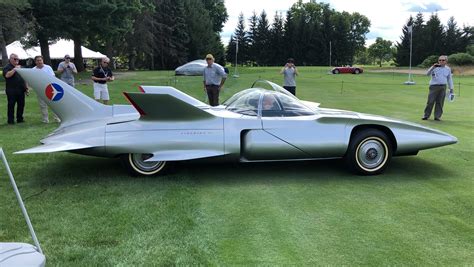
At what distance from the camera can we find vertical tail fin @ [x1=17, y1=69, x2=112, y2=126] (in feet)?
22.4

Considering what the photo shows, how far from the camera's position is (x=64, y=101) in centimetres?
687

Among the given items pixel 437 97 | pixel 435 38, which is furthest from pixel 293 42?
pixel 437 97

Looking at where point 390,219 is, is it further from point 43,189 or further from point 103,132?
point 43,189

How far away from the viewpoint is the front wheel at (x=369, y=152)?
6.29 m

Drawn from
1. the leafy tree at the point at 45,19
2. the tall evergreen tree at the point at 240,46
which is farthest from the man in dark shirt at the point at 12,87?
the tall evergreen tree at the point at 240,46

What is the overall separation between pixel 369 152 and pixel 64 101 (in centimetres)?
472

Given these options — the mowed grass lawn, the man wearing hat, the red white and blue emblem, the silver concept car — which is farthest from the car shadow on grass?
the man wearing hat

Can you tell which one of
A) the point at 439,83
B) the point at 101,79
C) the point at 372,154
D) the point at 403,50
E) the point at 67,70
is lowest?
the point at 372,154

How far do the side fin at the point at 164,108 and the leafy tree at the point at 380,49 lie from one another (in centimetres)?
11812

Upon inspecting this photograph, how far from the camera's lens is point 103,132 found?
6.00 metres

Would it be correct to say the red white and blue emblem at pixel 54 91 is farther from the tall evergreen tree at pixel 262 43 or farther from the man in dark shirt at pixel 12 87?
the tall evergreen tree at pixel 262 43

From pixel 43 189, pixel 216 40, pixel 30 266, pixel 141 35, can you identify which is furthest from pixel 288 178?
pixel 216 40

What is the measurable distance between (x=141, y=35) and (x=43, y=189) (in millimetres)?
52225

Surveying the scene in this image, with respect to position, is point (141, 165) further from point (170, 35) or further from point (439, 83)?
point (170, 35)
